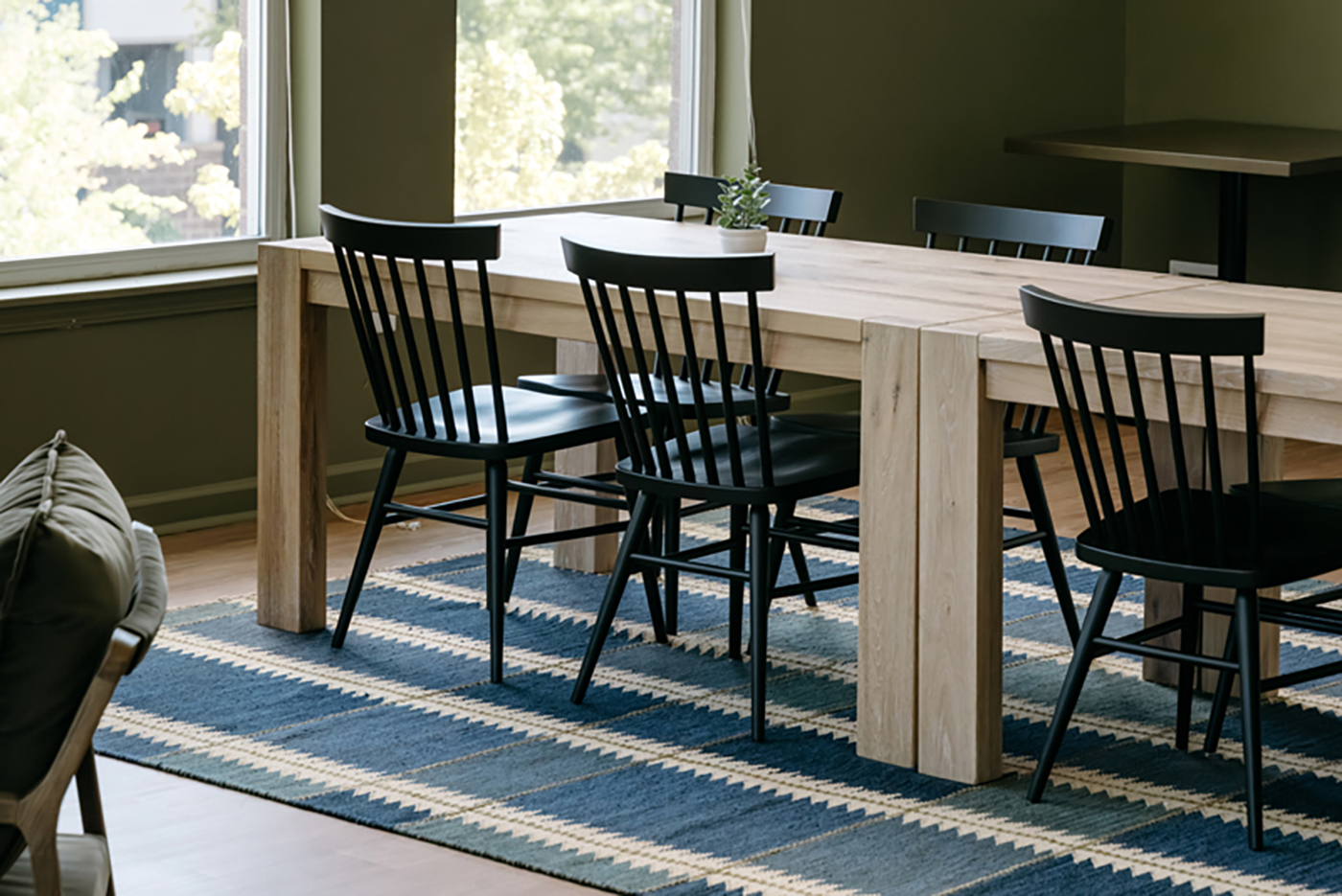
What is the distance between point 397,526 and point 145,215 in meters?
0.95

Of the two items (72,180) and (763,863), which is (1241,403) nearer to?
(763,863)

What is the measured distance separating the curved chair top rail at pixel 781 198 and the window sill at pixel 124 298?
108 cm

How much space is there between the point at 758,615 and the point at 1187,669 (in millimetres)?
679

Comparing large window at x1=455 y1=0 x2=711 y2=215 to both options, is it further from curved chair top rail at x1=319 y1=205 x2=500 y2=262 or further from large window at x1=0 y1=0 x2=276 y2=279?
curved chair top rail at x1=319 y1=205 x2=500 y2=262

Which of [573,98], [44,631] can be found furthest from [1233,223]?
[44,631]

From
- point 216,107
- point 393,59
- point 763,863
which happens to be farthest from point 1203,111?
point 763,863

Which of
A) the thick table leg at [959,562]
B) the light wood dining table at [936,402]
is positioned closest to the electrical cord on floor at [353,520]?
the light wood dining table at [936,402]

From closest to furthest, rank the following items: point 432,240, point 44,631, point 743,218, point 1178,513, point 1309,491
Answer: point 44,631
point 1178,513
point 1309,491
point 432,240
point 743,218

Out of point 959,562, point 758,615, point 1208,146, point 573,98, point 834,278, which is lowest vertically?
point 758,615

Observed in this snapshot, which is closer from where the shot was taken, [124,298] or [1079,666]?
[1079,666]

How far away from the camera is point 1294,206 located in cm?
643

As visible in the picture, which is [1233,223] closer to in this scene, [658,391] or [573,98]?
[573,98]

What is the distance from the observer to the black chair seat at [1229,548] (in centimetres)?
265

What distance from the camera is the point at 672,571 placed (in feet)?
12.3
